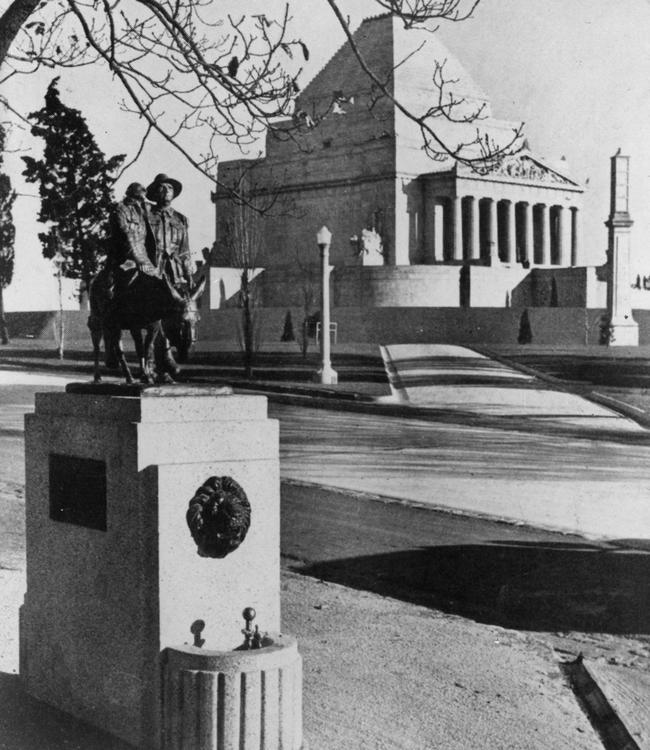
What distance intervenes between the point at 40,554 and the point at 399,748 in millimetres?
2155

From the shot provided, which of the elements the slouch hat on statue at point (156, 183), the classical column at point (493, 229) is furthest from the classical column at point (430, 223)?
the slouch hat on statue at point (156, 183)

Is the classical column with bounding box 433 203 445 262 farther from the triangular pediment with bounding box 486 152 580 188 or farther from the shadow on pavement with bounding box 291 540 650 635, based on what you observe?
the shadow on pavement with bounding box 291 540 650 635

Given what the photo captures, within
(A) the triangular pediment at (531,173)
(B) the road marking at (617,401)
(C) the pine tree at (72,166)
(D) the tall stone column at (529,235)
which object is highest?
(A) the triangular pediment at (531,173)

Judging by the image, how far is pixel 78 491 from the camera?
18.7 feet

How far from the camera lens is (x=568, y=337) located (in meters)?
47.9

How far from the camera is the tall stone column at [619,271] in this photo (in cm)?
3653

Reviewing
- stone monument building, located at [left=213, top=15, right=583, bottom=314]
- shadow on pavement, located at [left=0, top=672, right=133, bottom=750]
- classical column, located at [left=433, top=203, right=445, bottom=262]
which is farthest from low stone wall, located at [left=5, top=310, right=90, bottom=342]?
shadow on pavement, located at [left=0, top=672, right=133, bottom=750]

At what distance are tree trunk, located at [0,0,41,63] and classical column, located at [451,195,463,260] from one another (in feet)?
Answer: 192

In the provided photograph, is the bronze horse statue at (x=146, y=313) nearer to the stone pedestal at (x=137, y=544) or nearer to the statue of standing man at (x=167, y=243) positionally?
the statue of standing man at (x=167, y=243)

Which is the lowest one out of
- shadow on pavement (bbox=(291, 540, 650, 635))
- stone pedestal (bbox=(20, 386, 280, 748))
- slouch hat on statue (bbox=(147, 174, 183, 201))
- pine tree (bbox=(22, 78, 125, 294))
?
shadow on pavement (bbox=(291, 540, 650, 635))

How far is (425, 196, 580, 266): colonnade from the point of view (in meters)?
65.3

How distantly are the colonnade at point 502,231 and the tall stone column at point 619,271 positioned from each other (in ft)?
62.2

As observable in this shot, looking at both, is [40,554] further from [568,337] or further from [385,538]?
[568,337]

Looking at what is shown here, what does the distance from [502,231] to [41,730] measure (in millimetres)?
64186
